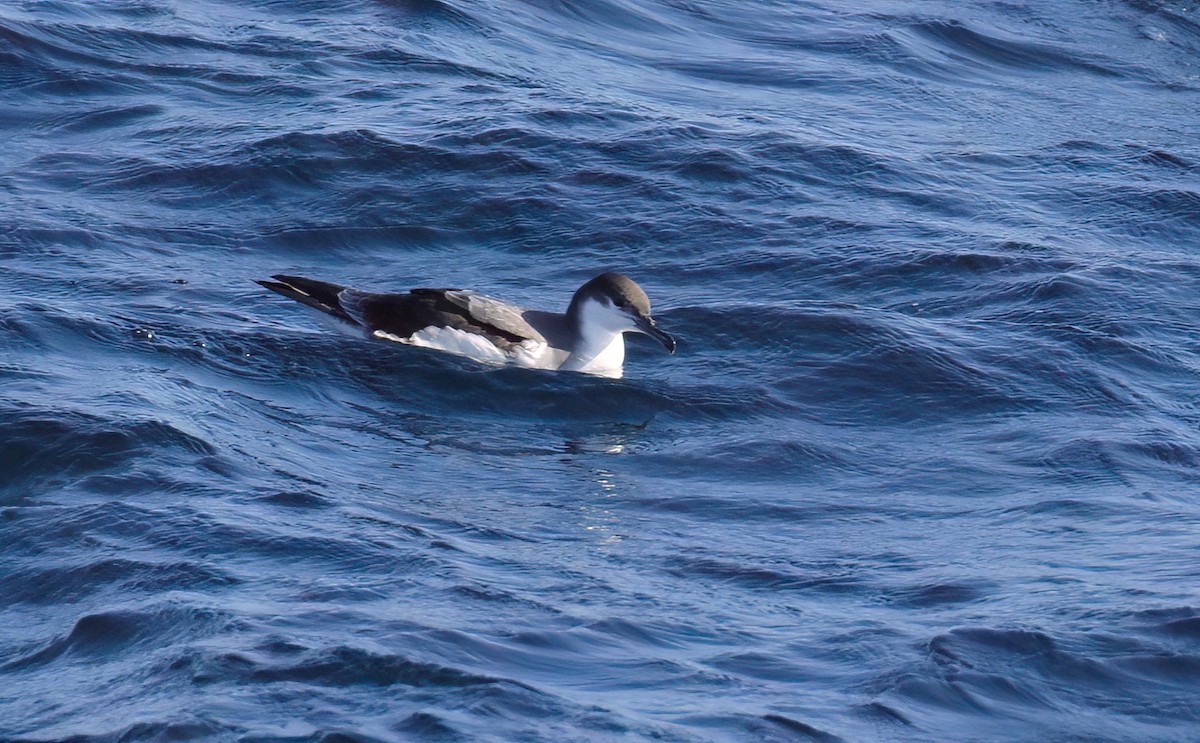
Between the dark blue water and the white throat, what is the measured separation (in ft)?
0.51

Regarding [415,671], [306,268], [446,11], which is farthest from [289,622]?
[446,11]

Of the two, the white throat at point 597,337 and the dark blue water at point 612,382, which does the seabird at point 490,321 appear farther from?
the dark blue water at point 612,382

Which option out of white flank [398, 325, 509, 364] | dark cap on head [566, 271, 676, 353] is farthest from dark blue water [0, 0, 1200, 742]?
dark cap on head [566, 271, 676, 353]

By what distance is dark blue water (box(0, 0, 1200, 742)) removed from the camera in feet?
17.0

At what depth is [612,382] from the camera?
8.95 meters

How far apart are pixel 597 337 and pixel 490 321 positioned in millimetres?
551

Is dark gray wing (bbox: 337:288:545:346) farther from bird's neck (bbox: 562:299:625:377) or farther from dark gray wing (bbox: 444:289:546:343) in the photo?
bird's neck (bbox: 562:299:625:377)

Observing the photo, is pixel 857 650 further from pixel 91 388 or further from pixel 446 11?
pixel 446 11

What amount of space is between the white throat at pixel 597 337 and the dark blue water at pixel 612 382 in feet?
0.51

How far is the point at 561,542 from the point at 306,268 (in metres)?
4.18

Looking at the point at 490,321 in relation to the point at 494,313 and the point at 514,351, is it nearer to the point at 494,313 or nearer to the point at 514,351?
the point at 494,313

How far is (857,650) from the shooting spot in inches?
216

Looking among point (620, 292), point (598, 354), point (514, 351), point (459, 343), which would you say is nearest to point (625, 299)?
point (620, 292)

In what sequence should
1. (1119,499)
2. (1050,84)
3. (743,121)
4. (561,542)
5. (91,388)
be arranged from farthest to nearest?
(1050,84), (743,121), (91,388), (1119,499), (561,542)
